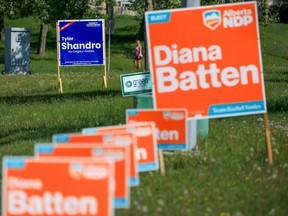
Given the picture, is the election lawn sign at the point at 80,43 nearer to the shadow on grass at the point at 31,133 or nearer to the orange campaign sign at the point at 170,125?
the shadow on grass at the point at 31,133

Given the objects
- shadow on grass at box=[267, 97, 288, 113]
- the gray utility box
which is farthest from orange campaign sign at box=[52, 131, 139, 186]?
the gray utility box

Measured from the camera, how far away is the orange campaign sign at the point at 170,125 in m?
10.5

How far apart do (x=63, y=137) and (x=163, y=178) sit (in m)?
2.28

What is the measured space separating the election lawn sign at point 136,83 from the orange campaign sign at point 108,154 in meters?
7.91

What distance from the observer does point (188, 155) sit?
11430mm

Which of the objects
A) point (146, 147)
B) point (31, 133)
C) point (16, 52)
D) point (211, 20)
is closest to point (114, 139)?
point (146, 147)

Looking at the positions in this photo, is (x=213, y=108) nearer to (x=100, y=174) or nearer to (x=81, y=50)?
(x=100, y=174)

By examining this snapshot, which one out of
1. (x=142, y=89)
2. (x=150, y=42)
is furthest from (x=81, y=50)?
(x=150, y=42)

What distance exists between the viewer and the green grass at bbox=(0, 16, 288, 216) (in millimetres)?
8789

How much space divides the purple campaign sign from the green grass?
36.0 inches

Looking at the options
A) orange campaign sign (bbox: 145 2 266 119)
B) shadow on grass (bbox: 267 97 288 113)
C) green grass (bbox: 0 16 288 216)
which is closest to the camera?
green grass (bbox: 0 16 288 216)

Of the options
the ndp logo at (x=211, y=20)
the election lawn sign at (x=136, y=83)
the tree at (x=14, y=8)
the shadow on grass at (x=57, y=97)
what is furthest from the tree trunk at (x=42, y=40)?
the ndp logo at (x=211, y=20)

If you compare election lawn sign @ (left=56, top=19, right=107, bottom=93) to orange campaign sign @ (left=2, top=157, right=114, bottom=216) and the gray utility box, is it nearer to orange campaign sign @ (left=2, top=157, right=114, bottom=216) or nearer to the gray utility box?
the gray utility box

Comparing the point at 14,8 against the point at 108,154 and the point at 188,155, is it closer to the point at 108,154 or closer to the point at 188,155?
the point at 188,155
